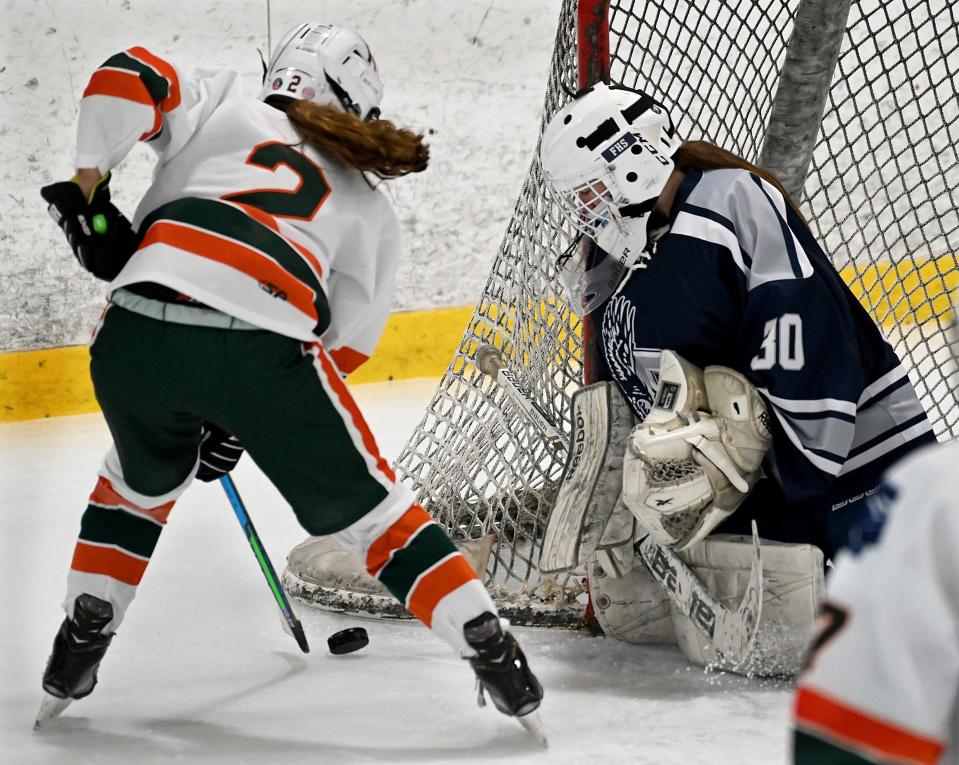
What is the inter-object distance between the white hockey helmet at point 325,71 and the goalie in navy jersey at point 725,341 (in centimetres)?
27

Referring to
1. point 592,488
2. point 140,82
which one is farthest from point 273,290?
point 592,488

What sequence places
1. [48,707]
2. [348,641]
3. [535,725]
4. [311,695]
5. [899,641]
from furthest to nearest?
[348,641], [311,695], [48,707], [535,725], [899,641]

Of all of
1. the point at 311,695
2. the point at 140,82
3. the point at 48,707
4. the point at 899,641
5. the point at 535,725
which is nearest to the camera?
the point at 899,641

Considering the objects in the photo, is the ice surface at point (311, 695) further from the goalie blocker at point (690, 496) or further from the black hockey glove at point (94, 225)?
the black hockey glove at point (94, 225)

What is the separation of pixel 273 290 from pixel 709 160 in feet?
2.19

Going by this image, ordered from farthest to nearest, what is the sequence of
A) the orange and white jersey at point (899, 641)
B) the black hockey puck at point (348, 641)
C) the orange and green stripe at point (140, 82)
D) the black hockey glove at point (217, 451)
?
the black hockey puck at point (348, 641) < the black hockey glove at point (217, 451) < the orange and green stripe at point (140, 82) < the orange and white jersey at point (899, 641)

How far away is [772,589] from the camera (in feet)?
6.31

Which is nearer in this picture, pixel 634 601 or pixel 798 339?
pixel 798 339

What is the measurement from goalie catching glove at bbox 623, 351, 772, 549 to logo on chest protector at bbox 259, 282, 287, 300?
0.54 metres

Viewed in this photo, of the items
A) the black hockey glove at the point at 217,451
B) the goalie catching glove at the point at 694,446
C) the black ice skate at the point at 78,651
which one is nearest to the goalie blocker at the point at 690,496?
the goalie catching glove at the point at 694,446

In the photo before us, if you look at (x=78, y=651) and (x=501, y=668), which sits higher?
(x=501, y=668)

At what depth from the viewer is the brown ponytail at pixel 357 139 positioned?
1.73 m

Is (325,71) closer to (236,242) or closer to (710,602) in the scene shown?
(236,242)

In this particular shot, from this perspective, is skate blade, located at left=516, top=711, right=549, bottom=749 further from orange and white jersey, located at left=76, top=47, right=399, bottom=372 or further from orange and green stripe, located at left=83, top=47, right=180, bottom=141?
orange and green stripe, located at left=83, top=47, right=180, bottom=141
